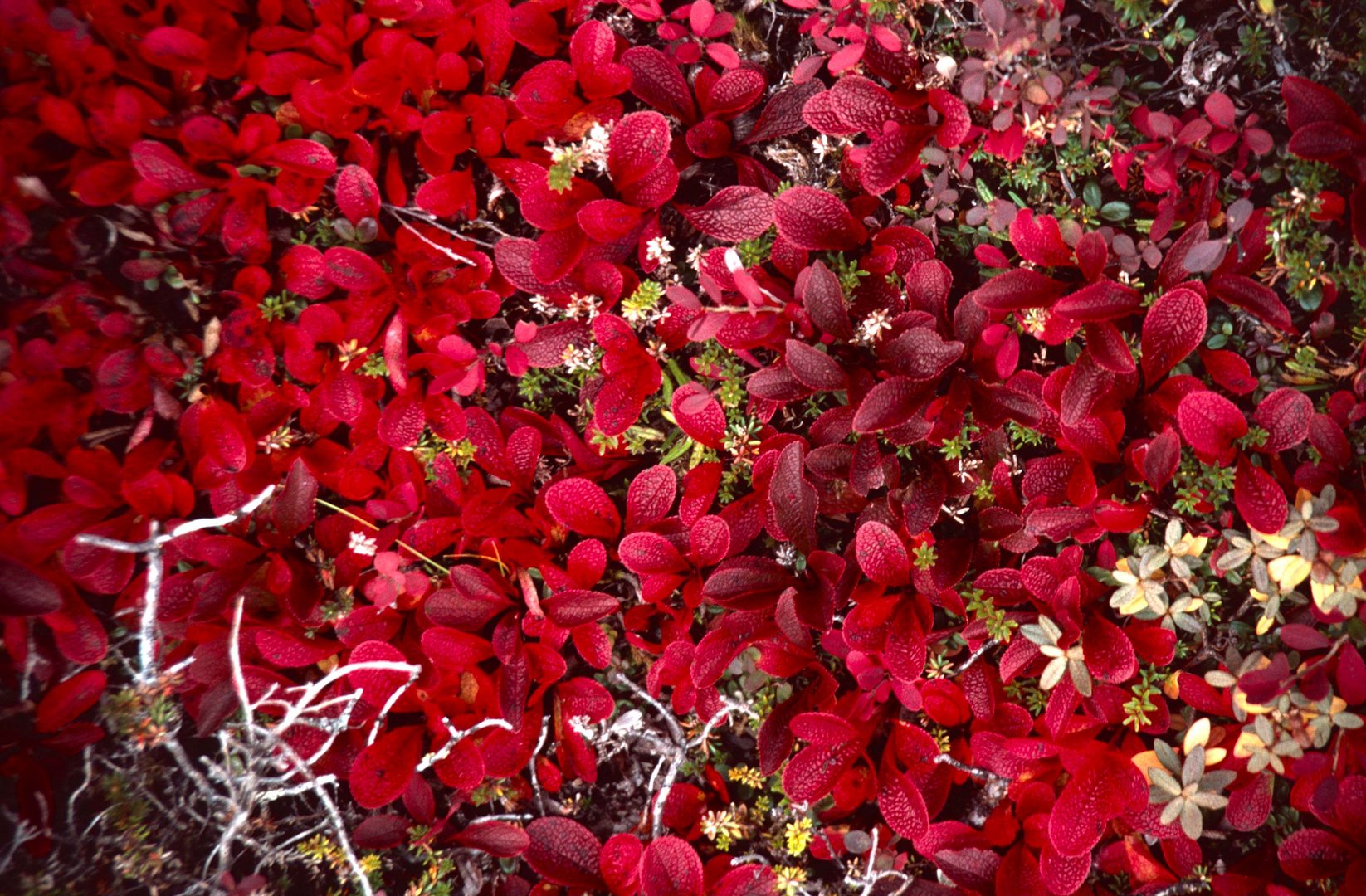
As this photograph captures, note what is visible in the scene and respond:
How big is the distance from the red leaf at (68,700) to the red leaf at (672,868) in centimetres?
87

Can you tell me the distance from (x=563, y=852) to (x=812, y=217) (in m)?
1.04

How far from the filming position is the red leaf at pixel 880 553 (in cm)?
118

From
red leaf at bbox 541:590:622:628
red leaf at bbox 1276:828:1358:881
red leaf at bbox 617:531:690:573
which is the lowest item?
red leaf at bbox 541:590:622:628

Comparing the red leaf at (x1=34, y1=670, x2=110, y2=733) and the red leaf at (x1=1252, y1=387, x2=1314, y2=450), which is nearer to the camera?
the red leaf at (x1=1252, y1=387, x2=1314, y2=450)

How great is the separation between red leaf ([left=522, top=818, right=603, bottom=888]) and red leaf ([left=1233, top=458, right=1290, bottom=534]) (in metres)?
1.06

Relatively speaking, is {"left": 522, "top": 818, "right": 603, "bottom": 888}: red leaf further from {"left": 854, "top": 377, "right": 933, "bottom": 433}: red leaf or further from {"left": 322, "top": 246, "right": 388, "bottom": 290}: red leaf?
{"left": 322, "top": 246, "right": 388, "bottom": 290}: red leaf

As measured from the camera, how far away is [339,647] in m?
1.29

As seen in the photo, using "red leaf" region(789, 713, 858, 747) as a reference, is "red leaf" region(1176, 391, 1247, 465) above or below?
above

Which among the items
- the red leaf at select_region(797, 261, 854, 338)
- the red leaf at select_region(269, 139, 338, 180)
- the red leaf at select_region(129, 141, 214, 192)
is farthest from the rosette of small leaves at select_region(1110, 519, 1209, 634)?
the red leaf at select_region(129, 141, 214, 192)

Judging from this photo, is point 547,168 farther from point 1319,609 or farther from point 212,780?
point 1319,609

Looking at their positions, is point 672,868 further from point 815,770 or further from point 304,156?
point 304,156

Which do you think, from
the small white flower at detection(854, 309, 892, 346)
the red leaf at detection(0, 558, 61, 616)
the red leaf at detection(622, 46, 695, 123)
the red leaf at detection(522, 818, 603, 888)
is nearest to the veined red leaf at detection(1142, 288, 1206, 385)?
the small white flower at detection(854, 309, 892, 346)

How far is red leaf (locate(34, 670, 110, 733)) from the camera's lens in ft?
3.98

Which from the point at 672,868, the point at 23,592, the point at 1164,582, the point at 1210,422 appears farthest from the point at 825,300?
the point at 23,592
